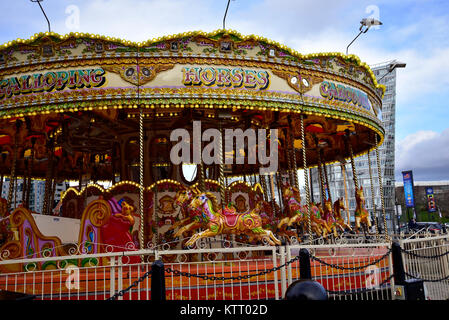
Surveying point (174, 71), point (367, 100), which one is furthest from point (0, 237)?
A: point (367, 100)

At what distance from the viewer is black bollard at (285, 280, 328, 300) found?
12.9ft

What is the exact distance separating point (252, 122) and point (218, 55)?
430cm

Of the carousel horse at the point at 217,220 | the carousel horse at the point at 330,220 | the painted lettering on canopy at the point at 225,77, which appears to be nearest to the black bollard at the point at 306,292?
the carousel horse at the point at 217,220

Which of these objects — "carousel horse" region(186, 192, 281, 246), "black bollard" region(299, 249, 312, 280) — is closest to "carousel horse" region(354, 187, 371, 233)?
"carousel horse" region(186, 192, 281, 246)

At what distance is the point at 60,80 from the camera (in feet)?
32.1

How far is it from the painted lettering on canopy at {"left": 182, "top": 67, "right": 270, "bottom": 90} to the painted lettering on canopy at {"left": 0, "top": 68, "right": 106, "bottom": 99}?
1.96 meters

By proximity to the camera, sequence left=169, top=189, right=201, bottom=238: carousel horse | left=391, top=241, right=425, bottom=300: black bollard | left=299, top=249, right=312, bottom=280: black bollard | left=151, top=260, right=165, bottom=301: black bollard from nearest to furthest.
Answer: left=151, top=260, right=165, bottom=301: black bollard
left=299, top=249, right=312, bottom=280: black bollard
left=391, top=241, right=425, bottom=300: black bollard
left=169, top=189, right=201, bottom=238: carousel horse

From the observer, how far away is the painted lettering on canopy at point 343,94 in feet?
36.8

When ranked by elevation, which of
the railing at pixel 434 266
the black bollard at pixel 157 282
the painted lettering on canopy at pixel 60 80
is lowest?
the railing at pixel 434 266

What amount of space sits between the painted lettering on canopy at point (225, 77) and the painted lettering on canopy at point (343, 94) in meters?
1.79

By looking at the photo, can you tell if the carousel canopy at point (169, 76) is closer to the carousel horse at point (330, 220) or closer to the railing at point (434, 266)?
the carousel horse at point (330, 220)

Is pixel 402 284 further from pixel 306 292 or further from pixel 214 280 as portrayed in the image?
pixel 306 292

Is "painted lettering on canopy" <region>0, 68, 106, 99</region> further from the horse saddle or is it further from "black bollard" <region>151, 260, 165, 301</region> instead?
"black bollard" <region>151, 260, 165, 301</region>
